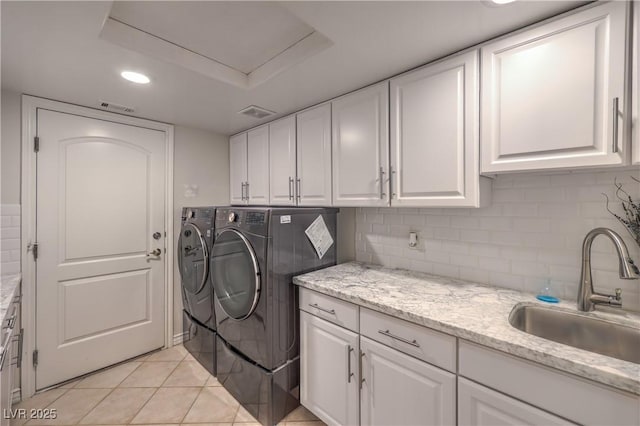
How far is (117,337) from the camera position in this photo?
2348 millimetres

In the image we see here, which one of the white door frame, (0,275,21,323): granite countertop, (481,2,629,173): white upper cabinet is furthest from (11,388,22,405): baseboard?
(481,2,629,173): white upper cabinet

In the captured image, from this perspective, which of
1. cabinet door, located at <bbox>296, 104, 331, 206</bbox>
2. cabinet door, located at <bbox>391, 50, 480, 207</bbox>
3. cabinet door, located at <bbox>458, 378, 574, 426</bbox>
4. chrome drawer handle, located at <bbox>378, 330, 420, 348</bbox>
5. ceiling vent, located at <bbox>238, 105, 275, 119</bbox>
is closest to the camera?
cabinet door, located at <bbox>458, 378, 574, 426</bbox>

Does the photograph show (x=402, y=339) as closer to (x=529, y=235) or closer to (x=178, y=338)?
(x=529, y=235)

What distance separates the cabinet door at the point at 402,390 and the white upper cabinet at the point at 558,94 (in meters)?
0.97

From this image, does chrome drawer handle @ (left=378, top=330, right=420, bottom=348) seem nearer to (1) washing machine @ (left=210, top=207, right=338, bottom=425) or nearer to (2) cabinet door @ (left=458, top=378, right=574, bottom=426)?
(2) cabinet door @ (left=458, top=378, right=574, bottom=426)

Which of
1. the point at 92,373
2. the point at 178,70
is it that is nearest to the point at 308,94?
the point at 178,70

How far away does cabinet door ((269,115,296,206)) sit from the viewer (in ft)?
7.41

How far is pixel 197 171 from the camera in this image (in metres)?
2.79

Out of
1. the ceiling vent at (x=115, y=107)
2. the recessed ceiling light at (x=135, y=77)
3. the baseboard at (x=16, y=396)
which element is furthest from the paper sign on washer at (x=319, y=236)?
the baseboard at (x=16, y=396)

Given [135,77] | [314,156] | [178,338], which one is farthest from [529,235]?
[178,338]

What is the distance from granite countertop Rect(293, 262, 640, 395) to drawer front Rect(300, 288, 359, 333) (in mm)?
45

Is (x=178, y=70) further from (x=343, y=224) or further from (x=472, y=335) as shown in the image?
(x=472, y=335)

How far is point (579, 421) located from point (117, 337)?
2.94 m

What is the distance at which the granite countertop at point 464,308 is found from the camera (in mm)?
838
